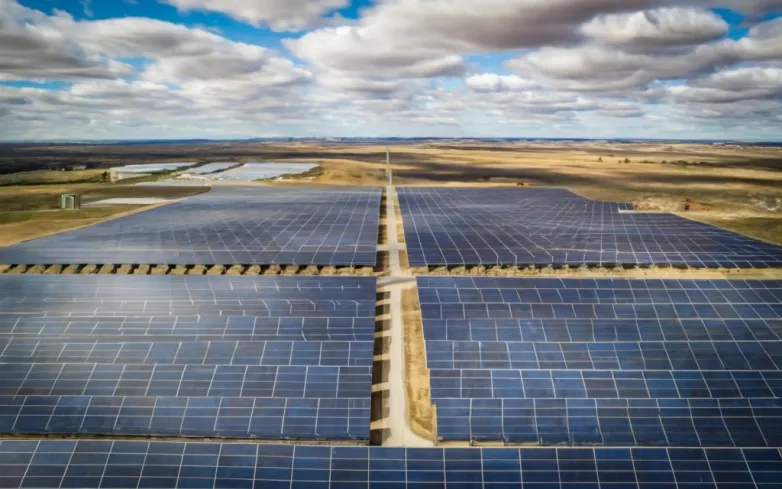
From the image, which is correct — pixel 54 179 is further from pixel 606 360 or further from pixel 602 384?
pixel 602 384

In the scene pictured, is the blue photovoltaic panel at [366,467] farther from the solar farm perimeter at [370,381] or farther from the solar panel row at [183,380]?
the solar panel row at [183,380]

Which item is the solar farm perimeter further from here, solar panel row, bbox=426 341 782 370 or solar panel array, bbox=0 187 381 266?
solar panel array, bbox=0 187 381 266

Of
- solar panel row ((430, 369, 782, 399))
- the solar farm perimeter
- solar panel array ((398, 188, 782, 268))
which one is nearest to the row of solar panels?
solar panel array ((398, 188, 782, 268))

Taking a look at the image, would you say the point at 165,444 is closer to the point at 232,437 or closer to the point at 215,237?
the point at 232,437

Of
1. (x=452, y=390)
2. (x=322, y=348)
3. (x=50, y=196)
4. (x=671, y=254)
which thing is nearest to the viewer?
(x=452, y=390)

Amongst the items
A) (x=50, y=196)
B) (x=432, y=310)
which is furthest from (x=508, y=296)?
(x=50, y=196)

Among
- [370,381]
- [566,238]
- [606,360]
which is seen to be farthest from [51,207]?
[606,360]

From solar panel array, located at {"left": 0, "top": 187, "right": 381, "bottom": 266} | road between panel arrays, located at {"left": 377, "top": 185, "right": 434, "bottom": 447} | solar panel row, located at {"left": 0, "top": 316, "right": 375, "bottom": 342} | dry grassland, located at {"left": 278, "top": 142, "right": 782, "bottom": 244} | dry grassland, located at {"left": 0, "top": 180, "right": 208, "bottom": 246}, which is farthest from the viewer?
dry grassland, located at {"left": 278, "top": 142, "right": 782, "bottom": 244}

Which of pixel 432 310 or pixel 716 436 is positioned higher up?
pixel 432 310
